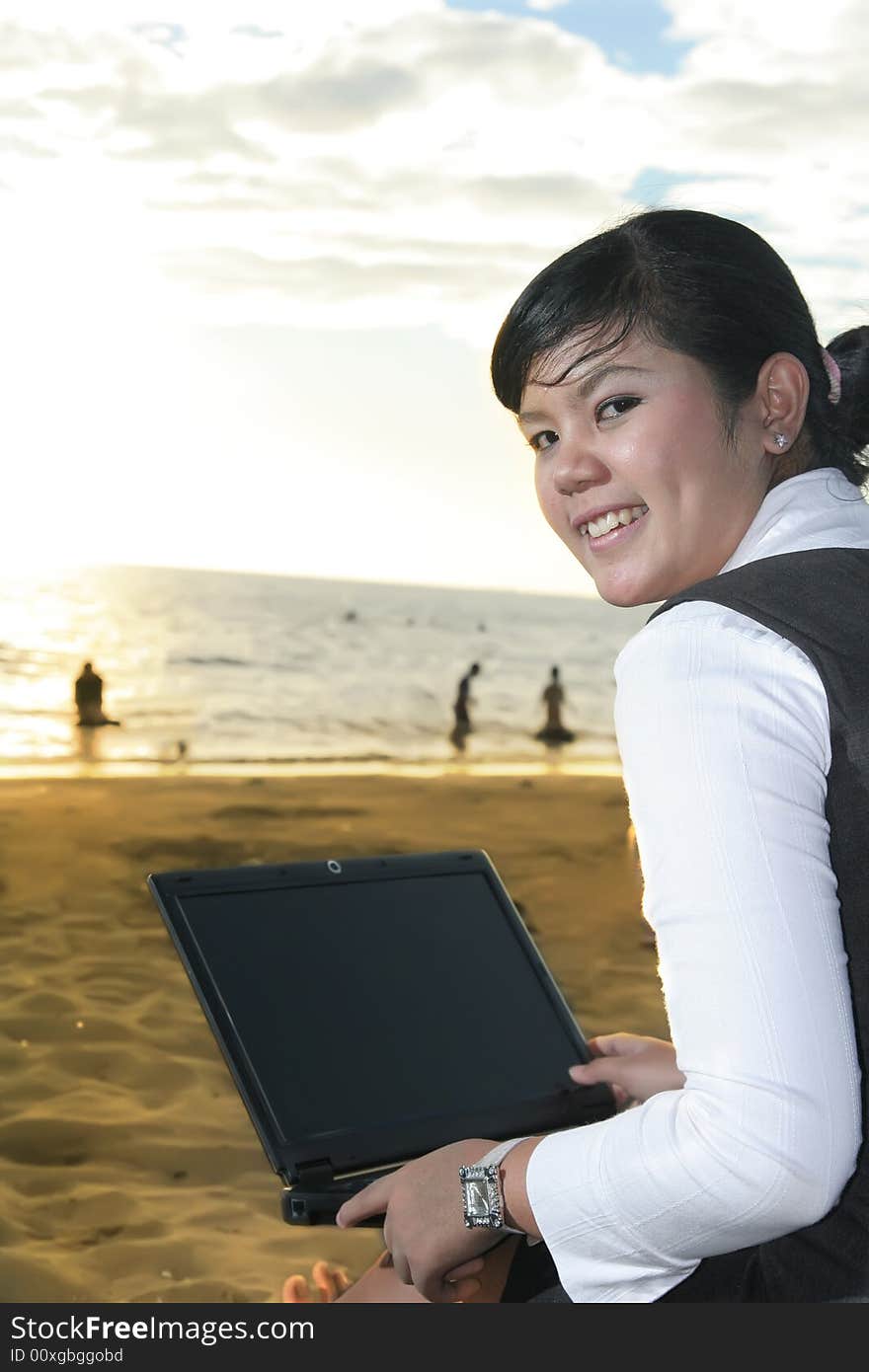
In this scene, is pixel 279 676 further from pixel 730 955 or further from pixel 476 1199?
pixel 730 955

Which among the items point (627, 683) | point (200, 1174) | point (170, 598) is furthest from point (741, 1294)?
point (170, 598)

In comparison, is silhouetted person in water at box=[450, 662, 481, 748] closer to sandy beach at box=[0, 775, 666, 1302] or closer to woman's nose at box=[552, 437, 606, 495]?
sandy beach at box=[0, 775, 666, 1302]

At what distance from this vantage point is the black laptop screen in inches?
68.9

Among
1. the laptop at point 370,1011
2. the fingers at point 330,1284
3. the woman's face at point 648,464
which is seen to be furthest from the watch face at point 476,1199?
the woman's face at point 648,464

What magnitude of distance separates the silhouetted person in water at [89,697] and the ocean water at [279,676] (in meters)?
0.30

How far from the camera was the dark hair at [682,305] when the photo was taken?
1.51 metres

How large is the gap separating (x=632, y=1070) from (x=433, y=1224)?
537mm

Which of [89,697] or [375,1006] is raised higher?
[375,1006]

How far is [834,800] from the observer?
4.07 feet

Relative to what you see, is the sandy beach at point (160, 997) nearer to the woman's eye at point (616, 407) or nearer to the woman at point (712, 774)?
the woman at point (712, 774)

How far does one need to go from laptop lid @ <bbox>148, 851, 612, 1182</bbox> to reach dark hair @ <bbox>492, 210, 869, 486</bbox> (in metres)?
0.72

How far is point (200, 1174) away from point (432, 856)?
2337 millimetres

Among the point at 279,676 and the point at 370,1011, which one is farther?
the point at 279,676

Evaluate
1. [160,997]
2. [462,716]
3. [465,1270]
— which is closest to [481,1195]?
[465,1270]
